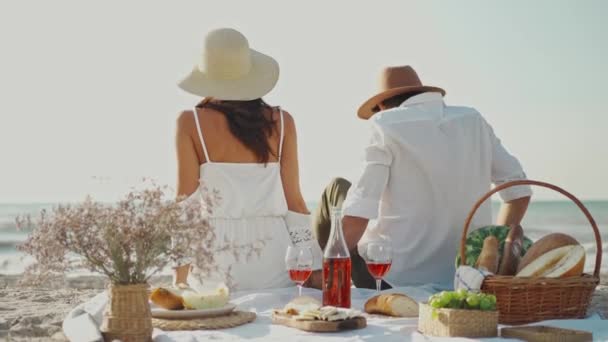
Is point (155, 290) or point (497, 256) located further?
point (497, 256)

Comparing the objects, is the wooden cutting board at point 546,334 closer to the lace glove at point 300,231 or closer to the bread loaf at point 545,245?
the bread loaf at point 545,245

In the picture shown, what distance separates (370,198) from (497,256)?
0.83m

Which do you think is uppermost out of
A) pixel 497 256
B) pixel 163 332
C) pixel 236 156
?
pixel 236 156

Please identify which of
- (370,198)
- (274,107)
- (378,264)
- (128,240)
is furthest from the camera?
(274,107)

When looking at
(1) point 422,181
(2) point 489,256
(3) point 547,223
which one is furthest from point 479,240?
(3) point 547,223

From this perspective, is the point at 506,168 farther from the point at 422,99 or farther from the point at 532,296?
the point at 532,296

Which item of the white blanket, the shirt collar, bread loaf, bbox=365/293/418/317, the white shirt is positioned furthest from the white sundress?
bread loaf, bbox=365/293/418/317

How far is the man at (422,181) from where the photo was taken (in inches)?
181

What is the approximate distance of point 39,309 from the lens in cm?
636

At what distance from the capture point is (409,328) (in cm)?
349

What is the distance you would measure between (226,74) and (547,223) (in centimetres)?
2267

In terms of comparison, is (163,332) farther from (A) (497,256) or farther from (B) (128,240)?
(A) (497,256)

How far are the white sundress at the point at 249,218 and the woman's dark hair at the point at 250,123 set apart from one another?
93mm

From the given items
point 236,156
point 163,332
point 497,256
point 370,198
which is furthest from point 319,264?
point 163,332
